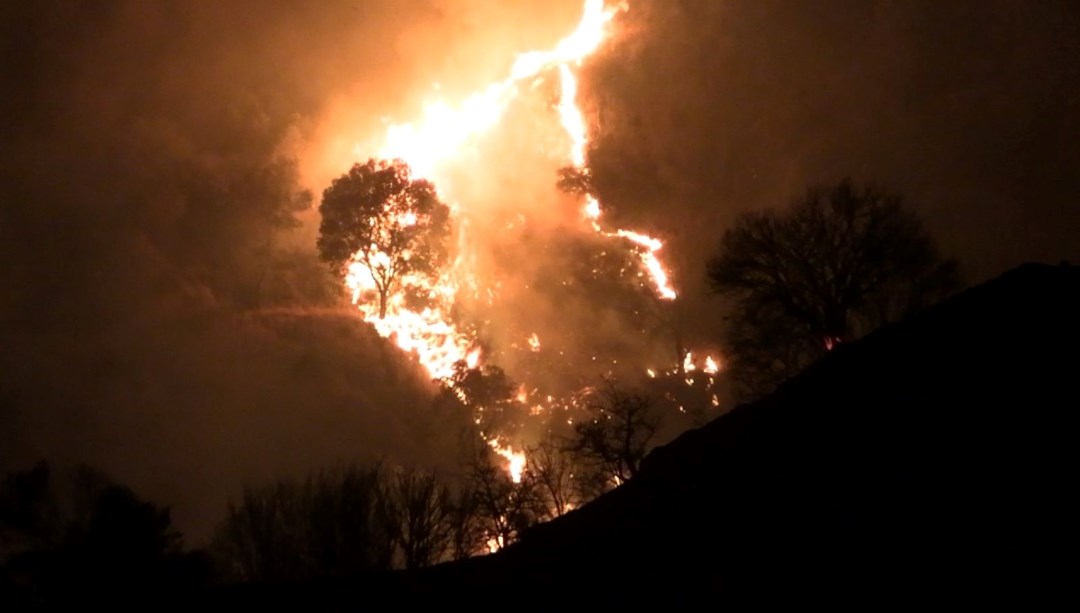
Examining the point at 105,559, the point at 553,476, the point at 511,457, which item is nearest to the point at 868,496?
the point at 105,559

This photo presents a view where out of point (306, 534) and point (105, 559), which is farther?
point (306, 534)

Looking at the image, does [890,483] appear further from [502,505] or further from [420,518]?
[502,505]

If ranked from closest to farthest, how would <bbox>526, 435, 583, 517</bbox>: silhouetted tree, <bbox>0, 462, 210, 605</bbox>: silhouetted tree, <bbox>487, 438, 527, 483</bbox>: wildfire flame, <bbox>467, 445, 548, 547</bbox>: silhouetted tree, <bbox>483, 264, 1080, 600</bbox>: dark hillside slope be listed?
<bbox>483, 264, 1080, 600</bbox>: dark hillside slope → <bbox>0, 462, 210, 605</bbox>: silhouetted tree → <bbox>467, 445, 548, 547</bbox>: silhouetted tree → <bbox>526, 435, 583, 517</bbox>: silhouetted tree → <bbox>487, 438, 527, 483</bbox>: wildfire flame

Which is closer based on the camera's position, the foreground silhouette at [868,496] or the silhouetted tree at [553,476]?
the foreground silhouette at [868,496]

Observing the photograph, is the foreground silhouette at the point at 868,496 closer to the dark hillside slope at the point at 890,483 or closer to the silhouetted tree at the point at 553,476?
the dark hillside slope at the point at 890,483

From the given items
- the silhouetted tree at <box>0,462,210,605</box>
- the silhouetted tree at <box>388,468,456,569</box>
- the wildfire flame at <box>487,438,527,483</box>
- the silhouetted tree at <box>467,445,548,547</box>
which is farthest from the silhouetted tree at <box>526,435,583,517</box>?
the silhouetted tree at <box>0,462,210,605</box>

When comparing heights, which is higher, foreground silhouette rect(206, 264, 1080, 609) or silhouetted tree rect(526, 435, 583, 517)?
silhouetted tree rect(526, 435, 583, 517)

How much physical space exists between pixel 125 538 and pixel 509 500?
88.3ft

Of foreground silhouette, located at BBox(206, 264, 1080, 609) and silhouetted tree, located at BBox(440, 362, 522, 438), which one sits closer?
foreground silhouette, located at BBox(206, 264, 1080, 609)

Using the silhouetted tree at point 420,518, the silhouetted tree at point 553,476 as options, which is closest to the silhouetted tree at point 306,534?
the silhouetted tree at point 420,518

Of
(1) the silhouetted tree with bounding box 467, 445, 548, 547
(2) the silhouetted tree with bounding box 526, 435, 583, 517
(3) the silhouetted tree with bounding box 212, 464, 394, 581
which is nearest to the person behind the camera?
(3) the silhouetted tree with bounding box 212, 464, 394, 581

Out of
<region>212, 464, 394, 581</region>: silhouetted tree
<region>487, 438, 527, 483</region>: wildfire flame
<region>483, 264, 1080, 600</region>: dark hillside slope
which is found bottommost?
<region>483, 264, 1080, 600</region>: dark hillside slope

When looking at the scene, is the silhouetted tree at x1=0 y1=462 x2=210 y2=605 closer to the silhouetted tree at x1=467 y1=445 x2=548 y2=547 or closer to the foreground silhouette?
the foreground silhouette

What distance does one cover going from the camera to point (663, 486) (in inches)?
838
